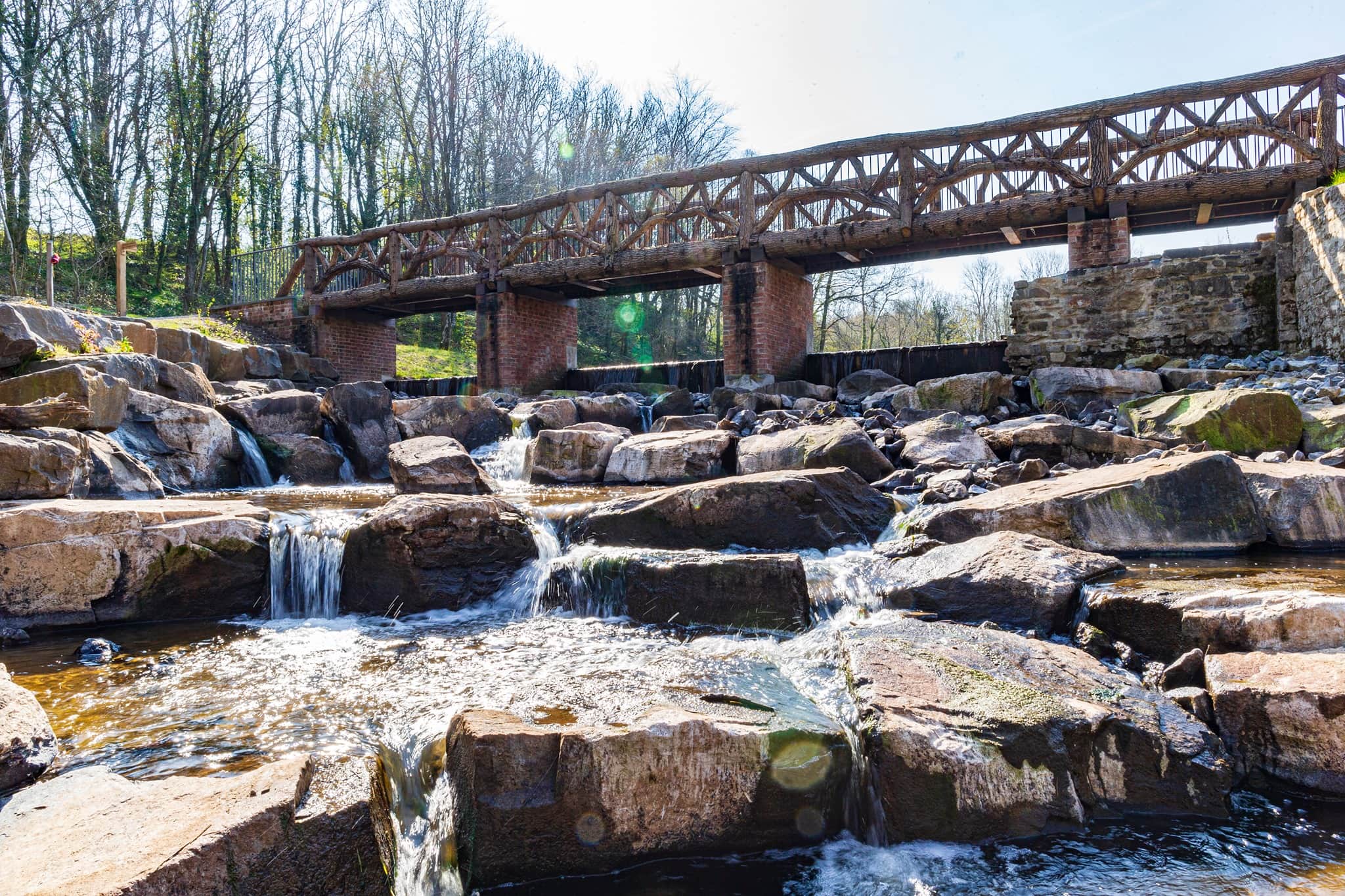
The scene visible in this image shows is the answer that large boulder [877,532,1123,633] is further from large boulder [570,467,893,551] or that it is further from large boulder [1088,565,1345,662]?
large boulder [570,467,893,551]

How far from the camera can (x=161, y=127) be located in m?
18.2

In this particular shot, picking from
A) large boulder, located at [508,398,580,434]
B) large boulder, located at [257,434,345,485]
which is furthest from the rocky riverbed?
large boulder, located at [508,398,580,434]

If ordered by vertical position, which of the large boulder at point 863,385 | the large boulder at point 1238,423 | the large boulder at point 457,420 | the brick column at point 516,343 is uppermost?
the brick column at point 516,343

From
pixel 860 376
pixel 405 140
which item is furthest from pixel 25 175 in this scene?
pixel 860 376

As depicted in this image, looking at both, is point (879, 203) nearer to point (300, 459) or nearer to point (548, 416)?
point (548, 416)

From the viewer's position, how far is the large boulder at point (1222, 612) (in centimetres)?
289

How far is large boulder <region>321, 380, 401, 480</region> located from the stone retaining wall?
327 inches

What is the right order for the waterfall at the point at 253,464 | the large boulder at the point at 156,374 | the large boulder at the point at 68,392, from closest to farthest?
the large boulder at the point at 68,392 < the large boulder at the point at 156,374 < the waterfall at the point at 253,464

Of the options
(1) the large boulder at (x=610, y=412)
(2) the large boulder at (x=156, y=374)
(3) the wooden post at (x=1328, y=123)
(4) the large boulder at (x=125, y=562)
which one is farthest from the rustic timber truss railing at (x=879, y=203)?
(4) the large boulder at (x=125, y=562)

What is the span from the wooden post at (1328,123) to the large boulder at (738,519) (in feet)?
26.0

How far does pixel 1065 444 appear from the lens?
6.56m

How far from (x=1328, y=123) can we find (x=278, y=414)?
1270 centimetres

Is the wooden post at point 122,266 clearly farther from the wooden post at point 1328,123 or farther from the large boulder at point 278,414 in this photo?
the wooden post at point 1328,123

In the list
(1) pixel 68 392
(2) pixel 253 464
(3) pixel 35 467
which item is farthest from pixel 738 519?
(2) pixel 253 464
